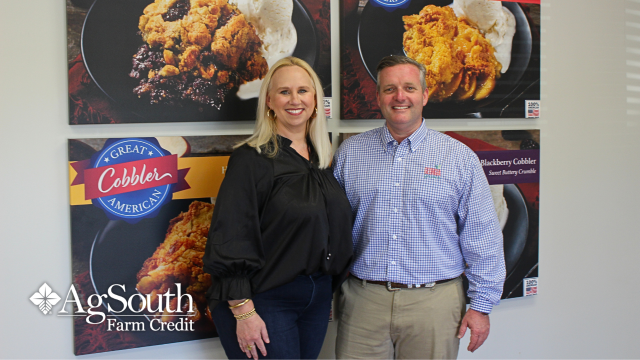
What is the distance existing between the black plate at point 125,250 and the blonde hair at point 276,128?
0.44 metres

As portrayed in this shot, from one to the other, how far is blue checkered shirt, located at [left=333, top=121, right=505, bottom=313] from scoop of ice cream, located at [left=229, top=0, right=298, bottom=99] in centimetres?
54

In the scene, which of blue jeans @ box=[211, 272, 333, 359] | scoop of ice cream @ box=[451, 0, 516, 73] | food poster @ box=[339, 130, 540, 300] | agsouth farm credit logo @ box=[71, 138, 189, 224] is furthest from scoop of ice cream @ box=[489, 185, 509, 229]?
agsouth farm credit logo @ box=[71, 138, 189, 224]

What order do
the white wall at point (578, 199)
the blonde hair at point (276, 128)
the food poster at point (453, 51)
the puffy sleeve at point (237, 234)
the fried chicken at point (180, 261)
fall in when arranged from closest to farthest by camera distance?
the puffy sleeve at point (237, 234), the blonde hair at point (276, 128), the fried chicken at point (180, 261), the food poster at point (453, 51), the white wall at point (578, 199)

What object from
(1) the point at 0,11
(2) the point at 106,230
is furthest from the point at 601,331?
(1) the point at 0,11

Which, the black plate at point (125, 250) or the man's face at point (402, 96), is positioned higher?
the man's face at point (402, 96)

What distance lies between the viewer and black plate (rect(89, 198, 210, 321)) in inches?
61.0

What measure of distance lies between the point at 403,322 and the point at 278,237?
51 cm

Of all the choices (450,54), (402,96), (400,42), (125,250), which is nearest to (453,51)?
(450,54)

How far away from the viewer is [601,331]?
2191 millimetres

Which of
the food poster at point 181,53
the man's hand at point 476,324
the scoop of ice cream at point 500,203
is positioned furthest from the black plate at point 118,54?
the scoop of ice cream at point 500,203

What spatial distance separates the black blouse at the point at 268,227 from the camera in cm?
123

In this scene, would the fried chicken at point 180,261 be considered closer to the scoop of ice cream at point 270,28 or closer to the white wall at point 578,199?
the white wall at point 578,199

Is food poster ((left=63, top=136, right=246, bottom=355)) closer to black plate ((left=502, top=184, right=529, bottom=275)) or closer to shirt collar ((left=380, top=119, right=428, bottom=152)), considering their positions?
shirt collar ((left=380, top=119, right=428, bottom=152))

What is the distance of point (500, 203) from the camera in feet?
6.45
